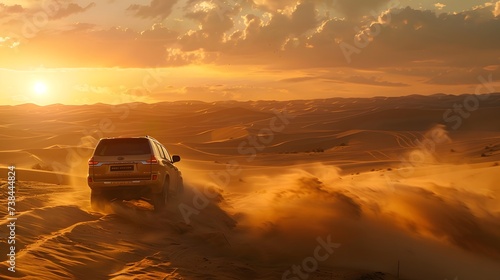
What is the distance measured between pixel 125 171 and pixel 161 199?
1.13m

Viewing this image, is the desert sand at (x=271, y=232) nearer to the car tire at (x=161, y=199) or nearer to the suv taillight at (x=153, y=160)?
the car tire at (x=161, y=199)

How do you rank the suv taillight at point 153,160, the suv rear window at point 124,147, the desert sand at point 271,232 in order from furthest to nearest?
1. the suv rear window at point 124,147
2. the suv taillight at point 153,160
3. the desert sand at point 271,232

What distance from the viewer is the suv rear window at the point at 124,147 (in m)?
13.0

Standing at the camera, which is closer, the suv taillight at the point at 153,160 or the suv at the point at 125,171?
the suv at the point at 125,171

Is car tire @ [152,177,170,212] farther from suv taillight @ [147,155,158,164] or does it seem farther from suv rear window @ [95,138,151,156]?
suv rear window @ [95,138,151,156]

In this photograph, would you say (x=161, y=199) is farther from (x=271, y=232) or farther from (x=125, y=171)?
(x=271, y=232)

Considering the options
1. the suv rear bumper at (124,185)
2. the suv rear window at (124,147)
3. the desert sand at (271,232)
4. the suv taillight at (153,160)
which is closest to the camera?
the desert sand at (271,232)

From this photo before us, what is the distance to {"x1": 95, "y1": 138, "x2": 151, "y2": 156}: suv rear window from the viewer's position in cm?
1302

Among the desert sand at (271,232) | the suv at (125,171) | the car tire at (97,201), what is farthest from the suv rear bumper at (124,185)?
the desert sand at (271,232)

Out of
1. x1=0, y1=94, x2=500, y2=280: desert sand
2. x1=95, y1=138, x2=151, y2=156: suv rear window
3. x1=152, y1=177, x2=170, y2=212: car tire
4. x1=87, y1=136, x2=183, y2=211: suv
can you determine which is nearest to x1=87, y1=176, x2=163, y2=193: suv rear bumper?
x1=87, y1=136, x2=183, y2=211: suv

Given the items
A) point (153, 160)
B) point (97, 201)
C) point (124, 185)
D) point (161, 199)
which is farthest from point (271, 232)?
point (97, 201)

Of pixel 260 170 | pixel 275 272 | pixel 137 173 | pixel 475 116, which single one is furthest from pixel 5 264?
pixel 475 116

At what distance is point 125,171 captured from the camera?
12773 millimetres

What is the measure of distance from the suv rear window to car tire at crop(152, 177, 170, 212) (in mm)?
1010
